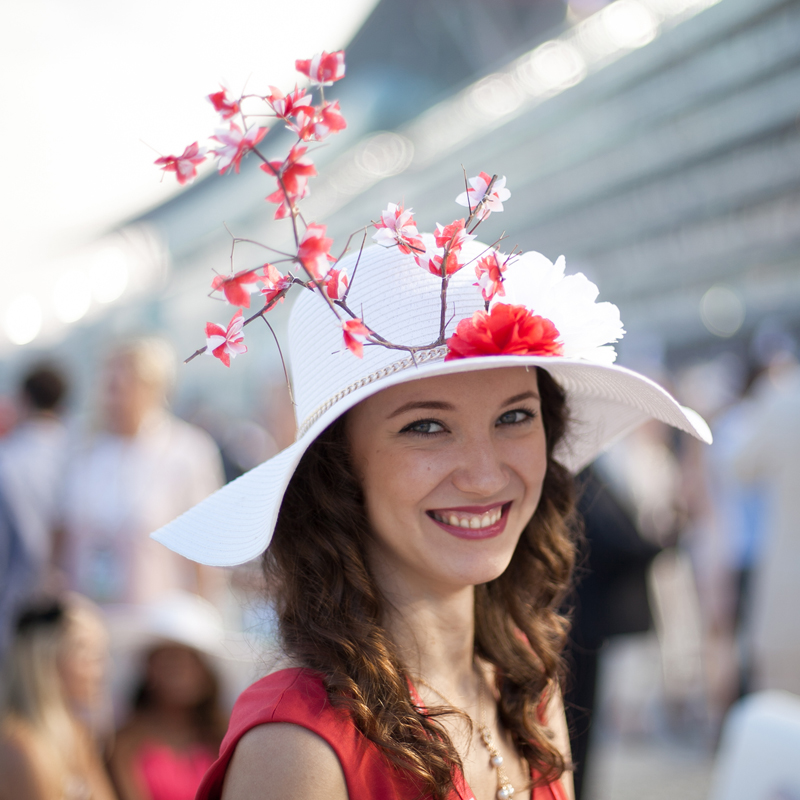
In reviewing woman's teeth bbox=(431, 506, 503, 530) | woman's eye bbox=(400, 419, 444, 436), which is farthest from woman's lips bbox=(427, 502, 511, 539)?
woman's eye bbox=(400, 419, 444, 436)

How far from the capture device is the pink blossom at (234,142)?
Result: 1.00m

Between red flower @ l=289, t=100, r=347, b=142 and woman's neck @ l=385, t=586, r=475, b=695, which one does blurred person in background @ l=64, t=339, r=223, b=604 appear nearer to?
woman's neck @ l=385, t=586, r=475, b=695

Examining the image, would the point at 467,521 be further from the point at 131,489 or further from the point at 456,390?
the point at 131,489

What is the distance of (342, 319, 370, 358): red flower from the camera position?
109cm

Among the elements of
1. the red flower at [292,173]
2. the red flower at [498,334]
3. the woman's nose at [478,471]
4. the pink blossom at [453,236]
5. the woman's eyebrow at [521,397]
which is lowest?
the woman's nose at [478,471]

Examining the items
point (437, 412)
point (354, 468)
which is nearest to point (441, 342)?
point (437, 412)

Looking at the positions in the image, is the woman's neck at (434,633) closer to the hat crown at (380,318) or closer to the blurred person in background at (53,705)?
the hat crown at (380,318)

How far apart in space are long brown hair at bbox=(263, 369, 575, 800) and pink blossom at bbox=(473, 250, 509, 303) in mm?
406

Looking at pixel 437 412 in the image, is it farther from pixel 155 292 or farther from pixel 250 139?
pixel 155 292

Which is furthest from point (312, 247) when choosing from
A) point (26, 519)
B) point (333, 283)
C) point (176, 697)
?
point (26, 519)

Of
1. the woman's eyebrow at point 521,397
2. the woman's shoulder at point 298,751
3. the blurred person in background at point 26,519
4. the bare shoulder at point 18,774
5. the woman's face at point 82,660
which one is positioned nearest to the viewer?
the woman's shoulder at point 298,751

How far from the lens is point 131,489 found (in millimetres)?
3424

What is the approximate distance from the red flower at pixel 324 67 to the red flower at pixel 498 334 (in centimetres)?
42

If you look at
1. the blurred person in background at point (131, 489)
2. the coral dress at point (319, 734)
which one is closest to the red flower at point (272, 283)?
the coral dress at point (319, 734)
